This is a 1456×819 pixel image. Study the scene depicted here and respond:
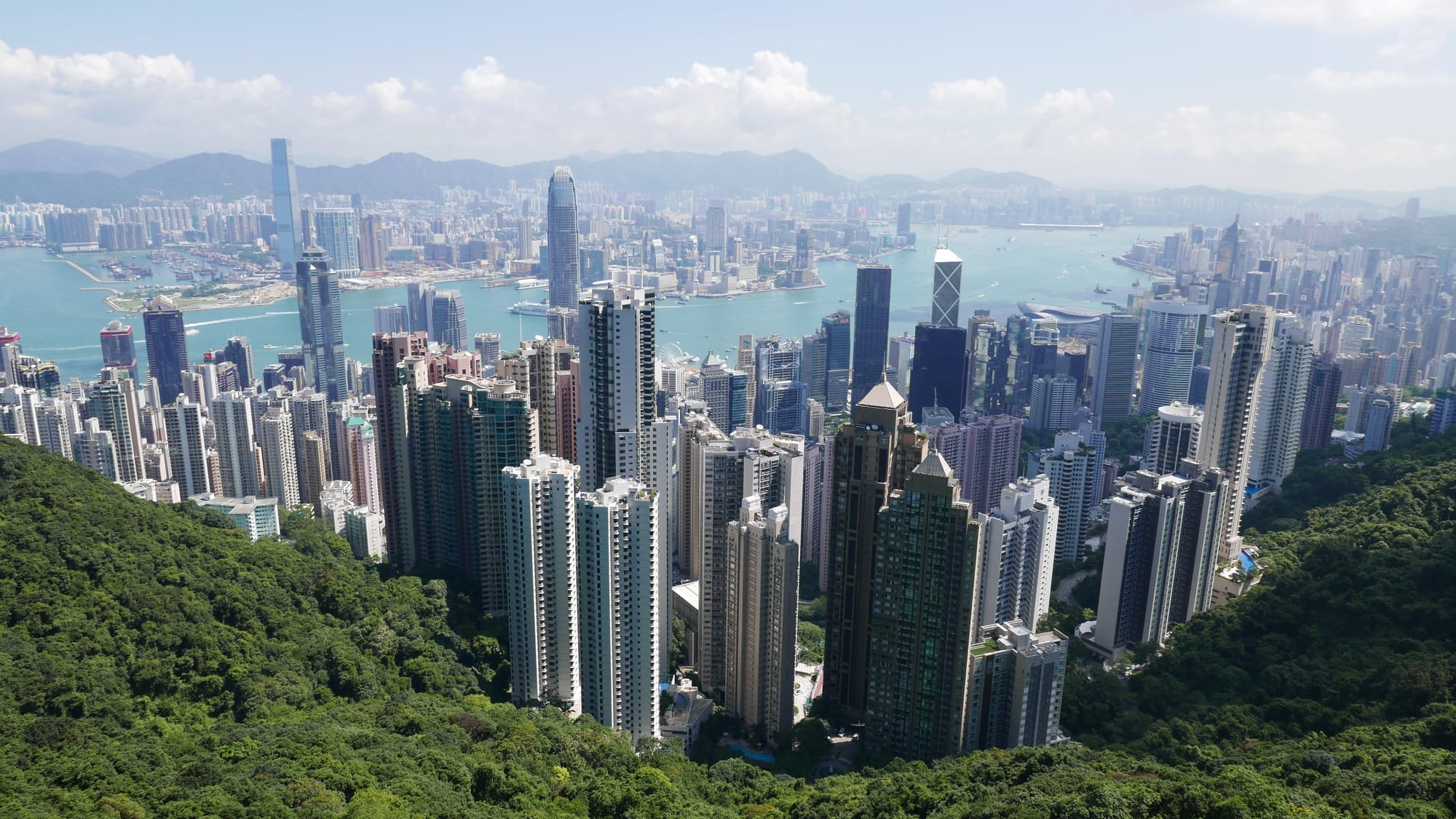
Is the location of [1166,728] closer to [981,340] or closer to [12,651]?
[12,651]

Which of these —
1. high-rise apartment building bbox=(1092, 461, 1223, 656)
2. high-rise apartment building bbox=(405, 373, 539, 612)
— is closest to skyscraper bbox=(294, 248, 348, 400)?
high-rise apartment building bbox=(405, 373, 539, 612)

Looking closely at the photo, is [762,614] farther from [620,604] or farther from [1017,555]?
[1017,555]

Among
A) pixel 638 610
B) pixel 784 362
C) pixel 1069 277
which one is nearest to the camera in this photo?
pixel 638 610

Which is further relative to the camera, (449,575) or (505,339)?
(505,339)

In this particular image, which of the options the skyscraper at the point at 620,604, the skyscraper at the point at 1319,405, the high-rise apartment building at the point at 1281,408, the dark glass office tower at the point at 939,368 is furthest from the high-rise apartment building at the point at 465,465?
the skyscraper at the point at 1319,405

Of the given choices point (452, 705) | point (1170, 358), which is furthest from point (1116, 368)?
point (452, 705)

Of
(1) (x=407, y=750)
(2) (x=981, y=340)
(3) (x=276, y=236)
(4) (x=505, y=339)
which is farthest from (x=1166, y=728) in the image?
(3) (x=276, y=236)
